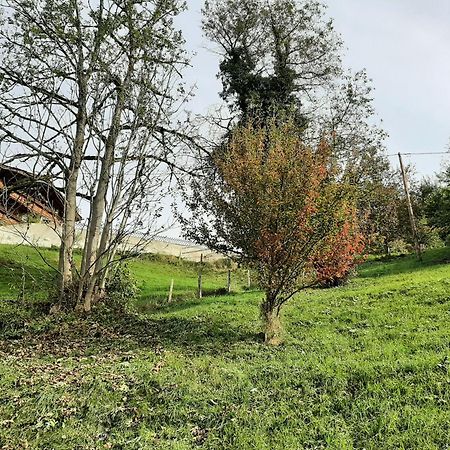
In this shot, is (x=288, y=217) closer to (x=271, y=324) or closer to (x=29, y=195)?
(x=271, y=324)

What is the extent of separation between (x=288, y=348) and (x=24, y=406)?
4.92 m

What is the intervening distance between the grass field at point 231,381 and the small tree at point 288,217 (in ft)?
4.17

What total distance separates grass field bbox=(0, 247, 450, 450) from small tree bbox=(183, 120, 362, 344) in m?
1.27

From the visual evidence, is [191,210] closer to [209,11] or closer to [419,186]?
[209,11]

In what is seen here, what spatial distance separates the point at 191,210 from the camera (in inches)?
614

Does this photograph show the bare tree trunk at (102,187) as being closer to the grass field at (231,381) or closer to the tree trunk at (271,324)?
the grass field at (231,381)

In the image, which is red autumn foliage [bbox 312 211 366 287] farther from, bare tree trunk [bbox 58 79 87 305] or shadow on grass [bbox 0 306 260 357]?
bare tree trunk [bbox 58 79 87 305]

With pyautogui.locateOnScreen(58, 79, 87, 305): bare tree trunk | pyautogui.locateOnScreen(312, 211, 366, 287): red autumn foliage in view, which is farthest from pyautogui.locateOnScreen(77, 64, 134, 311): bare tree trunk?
pyautogui.locateOnScreen(312, 211, 366, 287): red autumn foliage

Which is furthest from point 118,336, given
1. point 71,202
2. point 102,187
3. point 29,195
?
point 29,195

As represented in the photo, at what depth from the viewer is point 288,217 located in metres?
9.85

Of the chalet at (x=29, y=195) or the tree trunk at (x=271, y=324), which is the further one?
the chalet at (x=29, y=195)

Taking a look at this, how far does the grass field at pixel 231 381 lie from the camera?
18.7 ft

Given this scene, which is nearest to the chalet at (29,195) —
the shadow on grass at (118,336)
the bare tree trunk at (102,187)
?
the bare tree trunk at (102,187)

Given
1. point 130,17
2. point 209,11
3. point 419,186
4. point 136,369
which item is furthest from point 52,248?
point 419,186
